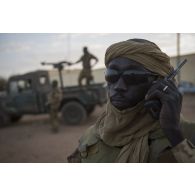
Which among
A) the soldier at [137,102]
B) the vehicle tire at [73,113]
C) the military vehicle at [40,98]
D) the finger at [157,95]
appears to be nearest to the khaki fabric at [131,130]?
the soldier at [137,102]

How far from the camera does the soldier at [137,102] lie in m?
1.45

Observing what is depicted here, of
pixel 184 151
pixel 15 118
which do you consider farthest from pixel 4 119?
pixel 184 151

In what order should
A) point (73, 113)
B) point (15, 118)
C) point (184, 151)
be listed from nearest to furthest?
point (184, 151)
point (73, 113)
point (15, 118)

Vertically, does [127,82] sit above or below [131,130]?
above

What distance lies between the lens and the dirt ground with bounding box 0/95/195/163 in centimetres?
334

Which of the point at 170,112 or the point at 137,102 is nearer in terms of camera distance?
the point at 170,112

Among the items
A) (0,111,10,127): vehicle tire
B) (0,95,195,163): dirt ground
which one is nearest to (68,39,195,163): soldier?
(0,95,195,163): dirt ground

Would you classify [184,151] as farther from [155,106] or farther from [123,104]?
[123,104]

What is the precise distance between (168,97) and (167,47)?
991 millimetres

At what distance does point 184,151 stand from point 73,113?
5805 mm

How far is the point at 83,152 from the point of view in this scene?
165 centimetres

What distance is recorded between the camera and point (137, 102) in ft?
4.96

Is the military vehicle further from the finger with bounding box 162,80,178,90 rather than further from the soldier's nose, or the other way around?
the finger with bounding box 162,80,178,90
